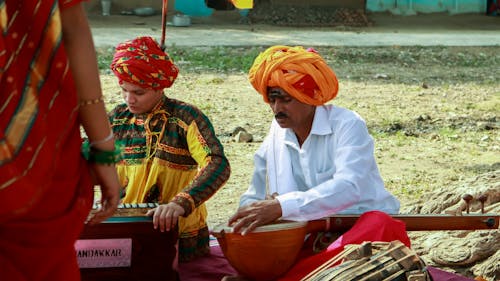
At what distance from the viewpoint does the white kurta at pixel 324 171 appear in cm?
441

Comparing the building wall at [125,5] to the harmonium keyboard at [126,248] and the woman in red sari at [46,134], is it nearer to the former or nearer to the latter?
the harmonium keyboard at [126,248]

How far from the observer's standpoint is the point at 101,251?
4.34m

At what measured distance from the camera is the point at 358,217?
450 centimetres

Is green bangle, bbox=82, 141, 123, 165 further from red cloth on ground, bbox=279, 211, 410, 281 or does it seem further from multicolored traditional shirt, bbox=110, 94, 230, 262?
multicolored traditional shirt, bbox=110, 94, 230, 262

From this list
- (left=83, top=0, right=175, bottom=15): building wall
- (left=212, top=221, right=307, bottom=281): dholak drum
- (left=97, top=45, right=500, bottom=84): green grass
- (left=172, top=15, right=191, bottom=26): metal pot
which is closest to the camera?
(left=212, top=221, right=307, bottom=281): dholak drum

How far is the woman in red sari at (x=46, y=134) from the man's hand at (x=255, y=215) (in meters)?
1.58

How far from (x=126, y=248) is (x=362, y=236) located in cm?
102

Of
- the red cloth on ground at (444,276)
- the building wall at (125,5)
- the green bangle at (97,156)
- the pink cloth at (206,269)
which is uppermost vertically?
the green bangle at (97,156)

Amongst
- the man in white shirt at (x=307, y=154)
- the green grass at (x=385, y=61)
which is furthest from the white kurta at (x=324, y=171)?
the green grass at (x=385, y=61)

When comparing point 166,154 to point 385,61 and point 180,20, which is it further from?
point 180,20

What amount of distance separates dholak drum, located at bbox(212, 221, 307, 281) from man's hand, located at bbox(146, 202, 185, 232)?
0.19 metres

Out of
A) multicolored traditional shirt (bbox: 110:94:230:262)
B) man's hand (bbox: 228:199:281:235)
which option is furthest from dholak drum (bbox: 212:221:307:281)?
multicolored traditional shirt (bbox: 110:94:230:262)

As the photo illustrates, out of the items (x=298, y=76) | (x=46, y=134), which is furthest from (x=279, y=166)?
(x=46, y=134)

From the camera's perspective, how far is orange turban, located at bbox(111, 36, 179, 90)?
4570 mm
